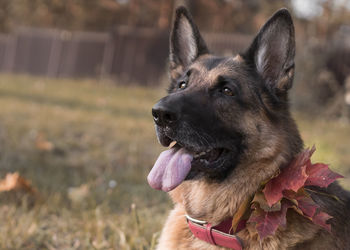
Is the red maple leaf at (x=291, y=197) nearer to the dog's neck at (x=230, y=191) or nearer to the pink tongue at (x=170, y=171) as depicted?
the dog's neck at (x=230, y=191)

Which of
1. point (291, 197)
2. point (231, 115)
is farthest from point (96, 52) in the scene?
point (291, 197)

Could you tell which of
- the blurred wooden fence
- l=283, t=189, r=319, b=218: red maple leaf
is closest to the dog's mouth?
l=283, t=189, r=319, b=218: red maple leaf

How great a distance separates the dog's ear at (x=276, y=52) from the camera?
8.86ft

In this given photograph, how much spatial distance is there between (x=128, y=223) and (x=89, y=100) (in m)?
8.99

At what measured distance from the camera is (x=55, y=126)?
25.2ft

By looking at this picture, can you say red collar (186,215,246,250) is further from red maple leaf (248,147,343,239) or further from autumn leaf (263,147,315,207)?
autumn leaf (263,147,315,207)

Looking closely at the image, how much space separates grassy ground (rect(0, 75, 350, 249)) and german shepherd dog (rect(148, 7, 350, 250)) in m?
0.60

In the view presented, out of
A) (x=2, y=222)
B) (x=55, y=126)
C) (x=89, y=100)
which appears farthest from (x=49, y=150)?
(x=89, y=100)

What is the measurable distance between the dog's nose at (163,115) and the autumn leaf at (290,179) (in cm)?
69

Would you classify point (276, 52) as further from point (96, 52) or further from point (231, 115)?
point (96, 52)

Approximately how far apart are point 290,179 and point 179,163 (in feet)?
2.19

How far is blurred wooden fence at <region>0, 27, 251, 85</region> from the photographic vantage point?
19.3 m

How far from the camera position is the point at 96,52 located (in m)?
20.9

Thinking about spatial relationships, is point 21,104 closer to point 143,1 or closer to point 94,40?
point 94,40
